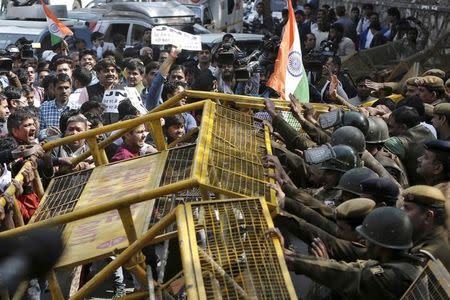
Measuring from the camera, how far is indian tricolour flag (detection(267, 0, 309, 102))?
8664mm

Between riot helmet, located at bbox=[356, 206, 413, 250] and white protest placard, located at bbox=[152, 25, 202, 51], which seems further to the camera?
white protest placard, located at bbox=[152, 25, 202, 51]

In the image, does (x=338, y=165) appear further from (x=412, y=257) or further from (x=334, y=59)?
(x=334, y=59)

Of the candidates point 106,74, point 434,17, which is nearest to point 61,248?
point 106,74

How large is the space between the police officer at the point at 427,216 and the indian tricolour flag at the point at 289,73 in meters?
3.84

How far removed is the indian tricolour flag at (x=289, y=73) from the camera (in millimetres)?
8664

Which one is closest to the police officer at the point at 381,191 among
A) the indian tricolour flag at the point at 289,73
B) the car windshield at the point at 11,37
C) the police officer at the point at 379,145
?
the police officer at the point at 379,145

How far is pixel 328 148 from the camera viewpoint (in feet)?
19.4

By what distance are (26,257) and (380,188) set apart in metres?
2.94

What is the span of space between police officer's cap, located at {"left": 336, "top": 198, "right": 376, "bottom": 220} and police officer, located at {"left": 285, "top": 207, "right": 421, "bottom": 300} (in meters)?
0.47

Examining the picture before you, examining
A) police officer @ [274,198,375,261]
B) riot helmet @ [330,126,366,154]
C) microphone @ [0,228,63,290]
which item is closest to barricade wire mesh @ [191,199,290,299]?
police officer @ [274,198,375,261]

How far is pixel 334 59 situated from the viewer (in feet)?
37.8

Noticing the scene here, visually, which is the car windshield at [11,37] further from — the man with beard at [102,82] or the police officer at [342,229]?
the police officer at [342,229]

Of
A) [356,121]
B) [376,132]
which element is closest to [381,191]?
[356,121]

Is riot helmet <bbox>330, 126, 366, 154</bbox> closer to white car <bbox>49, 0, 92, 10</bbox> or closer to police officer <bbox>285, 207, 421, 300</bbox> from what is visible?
police officer <bbox>285, 207, 421, 300</bbox>
